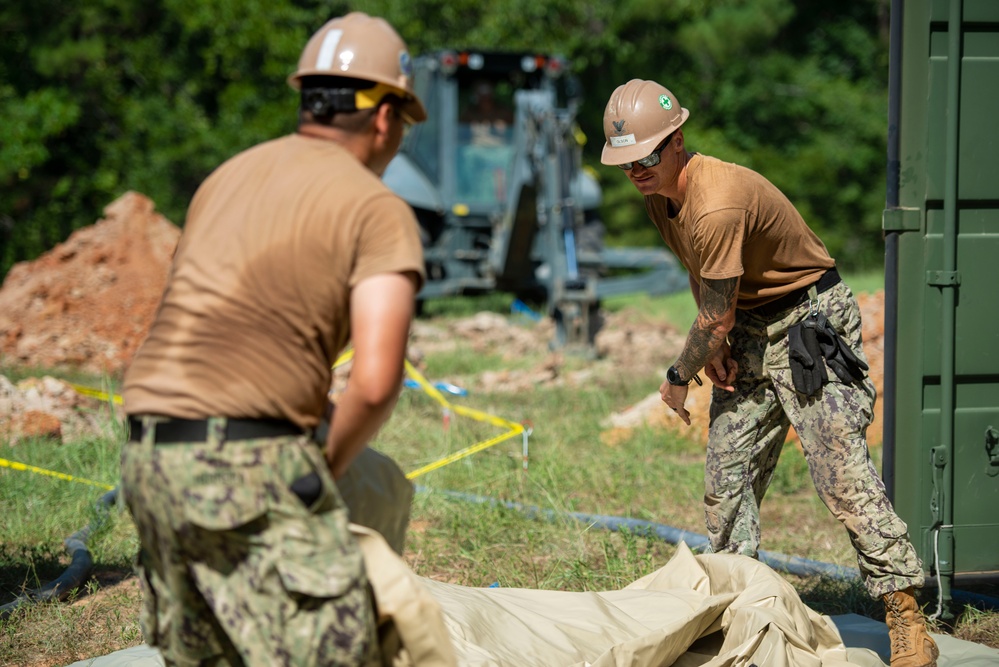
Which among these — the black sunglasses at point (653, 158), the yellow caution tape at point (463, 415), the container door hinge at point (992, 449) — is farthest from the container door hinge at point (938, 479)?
the yellow caution tape at point (463, 415)

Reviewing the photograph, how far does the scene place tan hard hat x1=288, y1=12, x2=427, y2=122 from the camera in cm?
225

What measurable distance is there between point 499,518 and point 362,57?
332cm

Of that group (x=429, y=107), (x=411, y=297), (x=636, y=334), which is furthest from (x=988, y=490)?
(x=429, y=107)

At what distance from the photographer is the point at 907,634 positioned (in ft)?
11.5

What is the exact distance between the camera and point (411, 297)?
7.06 ft

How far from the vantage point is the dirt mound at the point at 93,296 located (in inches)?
403

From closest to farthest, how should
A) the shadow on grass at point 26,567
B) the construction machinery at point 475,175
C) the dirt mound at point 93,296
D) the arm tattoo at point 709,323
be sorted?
1. the arm tattoo at point 709,323
2. the shadow on grass at point 26,567
3. the dirt mound at point 93,296
4. the construction machinery at point 475,175

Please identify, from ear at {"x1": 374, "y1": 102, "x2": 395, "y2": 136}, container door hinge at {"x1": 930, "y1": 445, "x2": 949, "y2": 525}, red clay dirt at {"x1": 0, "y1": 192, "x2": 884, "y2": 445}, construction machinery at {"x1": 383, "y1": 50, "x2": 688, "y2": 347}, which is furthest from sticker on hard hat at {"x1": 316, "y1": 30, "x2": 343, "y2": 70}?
construction machinery at {"x1": 383, "y1": 50, "x2": 688, "y2": 347}

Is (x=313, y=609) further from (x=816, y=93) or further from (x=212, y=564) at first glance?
(x=816, y=93)

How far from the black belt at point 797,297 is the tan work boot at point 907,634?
39.0 inches

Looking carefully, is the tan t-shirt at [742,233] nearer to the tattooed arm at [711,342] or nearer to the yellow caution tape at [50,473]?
the tattooed arm at [711,342]

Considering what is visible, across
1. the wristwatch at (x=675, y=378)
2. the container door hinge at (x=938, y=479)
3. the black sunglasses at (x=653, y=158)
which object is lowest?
the container door hinge at (x=938, y=479)

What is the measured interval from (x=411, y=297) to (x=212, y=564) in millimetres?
648

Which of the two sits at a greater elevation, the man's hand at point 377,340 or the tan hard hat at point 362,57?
the tan hard hat at point 362,57
